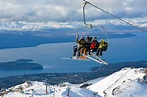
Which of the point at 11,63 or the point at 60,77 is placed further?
the point at 11,63

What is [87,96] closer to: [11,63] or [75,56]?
[75,56]

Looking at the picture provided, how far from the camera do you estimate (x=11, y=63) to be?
17850 centimetres

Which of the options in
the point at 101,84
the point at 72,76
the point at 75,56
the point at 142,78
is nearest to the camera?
the point at 75,56

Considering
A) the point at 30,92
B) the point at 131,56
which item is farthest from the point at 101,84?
the point at 131,56

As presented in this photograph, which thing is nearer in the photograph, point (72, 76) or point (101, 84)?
point (101, 84)

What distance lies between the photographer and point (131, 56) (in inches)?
7830

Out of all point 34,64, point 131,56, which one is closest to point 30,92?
point 34,64

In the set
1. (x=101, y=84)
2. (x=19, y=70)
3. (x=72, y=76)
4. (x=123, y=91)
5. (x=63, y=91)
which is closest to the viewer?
(x=63, y=91)

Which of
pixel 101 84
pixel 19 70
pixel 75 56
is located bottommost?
pixel 19 70

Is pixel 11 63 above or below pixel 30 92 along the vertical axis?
below

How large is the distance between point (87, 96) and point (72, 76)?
84712mm

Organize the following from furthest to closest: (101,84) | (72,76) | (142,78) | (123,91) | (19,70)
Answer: (19,70), (72,76), (101,84), (142,78), (123,91)

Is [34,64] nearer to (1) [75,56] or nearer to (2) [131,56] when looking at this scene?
(2) [131,56]

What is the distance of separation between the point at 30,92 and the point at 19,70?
12328 cm
